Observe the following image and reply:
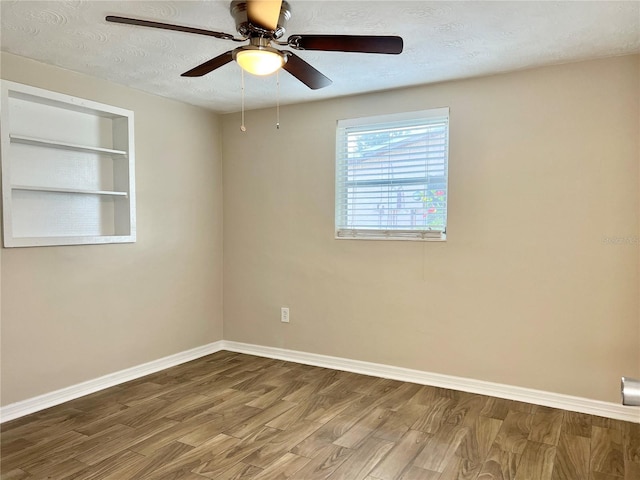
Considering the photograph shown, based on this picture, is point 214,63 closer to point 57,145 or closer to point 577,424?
point 57,145

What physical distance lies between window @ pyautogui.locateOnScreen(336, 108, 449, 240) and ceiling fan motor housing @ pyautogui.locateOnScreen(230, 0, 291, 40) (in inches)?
62.3

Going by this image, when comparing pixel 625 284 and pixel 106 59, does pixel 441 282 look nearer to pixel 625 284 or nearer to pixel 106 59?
pixel 625 284

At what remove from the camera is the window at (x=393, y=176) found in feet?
11.0

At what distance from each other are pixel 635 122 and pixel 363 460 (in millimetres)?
2574

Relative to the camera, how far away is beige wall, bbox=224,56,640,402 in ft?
9.16

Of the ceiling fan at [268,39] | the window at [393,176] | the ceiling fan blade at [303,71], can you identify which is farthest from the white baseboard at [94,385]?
the ceiling fan blade at [303,71]

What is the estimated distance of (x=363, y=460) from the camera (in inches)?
90.4

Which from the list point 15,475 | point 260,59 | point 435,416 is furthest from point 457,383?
point 15,475

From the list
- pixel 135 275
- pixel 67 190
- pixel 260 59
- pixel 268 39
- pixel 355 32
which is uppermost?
pixel 355 32

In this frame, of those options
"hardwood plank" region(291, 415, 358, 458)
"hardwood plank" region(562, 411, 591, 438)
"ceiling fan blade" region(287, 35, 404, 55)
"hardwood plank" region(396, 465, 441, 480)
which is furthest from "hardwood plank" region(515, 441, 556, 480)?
"ceiling fan blade" region(287, 35, 404, 55)

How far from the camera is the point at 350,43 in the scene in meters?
1.96

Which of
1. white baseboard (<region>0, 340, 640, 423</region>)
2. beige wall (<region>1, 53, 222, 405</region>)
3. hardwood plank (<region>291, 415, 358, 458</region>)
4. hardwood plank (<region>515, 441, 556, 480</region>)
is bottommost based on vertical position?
hardwood plank (<region>291, 415, 358, 458</region>)

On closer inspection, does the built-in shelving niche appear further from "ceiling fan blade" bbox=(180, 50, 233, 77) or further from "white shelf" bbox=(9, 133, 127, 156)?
"ceiling fan blade" bbox=(180, 50, 233, 77)

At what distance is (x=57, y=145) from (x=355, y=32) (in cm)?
211
